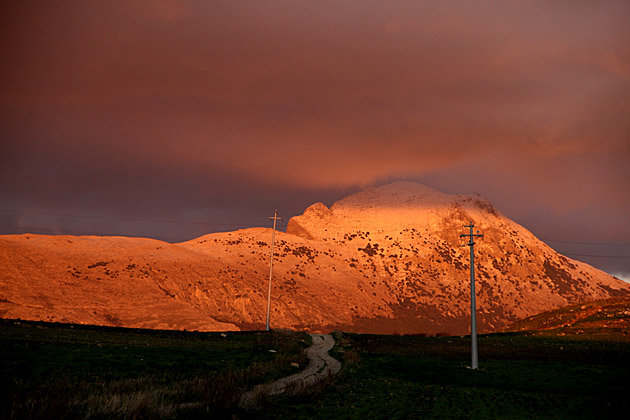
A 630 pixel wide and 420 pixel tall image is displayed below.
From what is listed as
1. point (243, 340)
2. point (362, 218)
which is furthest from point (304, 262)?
point (243, 340)

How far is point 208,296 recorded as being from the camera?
93.1 meters

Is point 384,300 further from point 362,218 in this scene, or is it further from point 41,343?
point 41,343

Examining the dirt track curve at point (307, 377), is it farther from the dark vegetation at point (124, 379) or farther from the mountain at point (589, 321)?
the mountain at point (589, 321)

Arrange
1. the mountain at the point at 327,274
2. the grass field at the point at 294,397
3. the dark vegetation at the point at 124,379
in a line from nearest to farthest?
the dark vegetation at the point at 124,379 → the grass field at the point at 294,397 → the mountain at the point at 327,274

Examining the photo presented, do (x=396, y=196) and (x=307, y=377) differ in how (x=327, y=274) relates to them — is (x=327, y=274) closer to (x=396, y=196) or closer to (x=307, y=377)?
(x=396, y=196)

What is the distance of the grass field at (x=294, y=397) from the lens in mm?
13133

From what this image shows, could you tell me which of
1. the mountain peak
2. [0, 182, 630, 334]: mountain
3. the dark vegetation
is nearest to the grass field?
the dark vegetation

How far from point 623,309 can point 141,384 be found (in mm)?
76677

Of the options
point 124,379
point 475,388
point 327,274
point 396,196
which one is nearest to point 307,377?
point 475,388

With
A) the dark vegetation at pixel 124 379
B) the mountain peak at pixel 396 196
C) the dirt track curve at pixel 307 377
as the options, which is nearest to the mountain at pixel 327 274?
the mountain peak at pixel 396 196

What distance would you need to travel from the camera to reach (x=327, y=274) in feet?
398

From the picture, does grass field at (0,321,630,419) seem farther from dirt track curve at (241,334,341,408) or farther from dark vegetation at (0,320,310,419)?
dirt track curve at (241,334,341,408)

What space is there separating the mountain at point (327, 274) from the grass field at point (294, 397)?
43105 millimetres

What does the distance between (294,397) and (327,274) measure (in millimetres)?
103558
